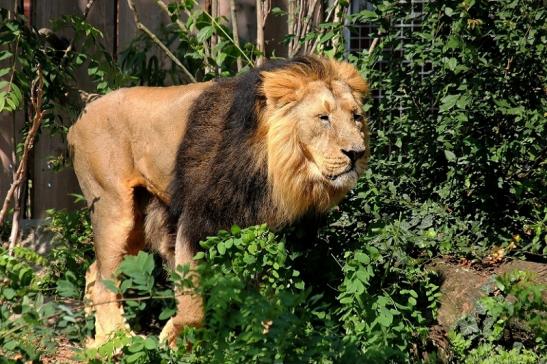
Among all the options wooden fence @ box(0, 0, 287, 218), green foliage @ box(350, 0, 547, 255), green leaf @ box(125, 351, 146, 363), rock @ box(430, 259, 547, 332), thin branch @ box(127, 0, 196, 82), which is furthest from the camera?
wooden fence @ box(0, 0, 287, 218)

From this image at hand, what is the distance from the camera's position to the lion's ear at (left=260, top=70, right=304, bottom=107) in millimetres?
4711

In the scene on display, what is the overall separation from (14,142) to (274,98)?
3.22 m

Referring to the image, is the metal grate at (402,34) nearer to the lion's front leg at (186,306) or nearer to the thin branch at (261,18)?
the thin branch at (261,18)

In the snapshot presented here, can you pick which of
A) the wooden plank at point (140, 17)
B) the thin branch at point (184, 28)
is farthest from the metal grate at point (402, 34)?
the wooden plank at point (140, 17)

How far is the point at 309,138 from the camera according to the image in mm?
4660

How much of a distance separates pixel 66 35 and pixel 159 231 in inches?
97.4

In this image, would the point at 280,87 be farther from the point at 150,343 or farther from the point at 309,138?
the point at 150,343

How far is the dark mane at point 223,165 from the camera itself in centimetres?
480

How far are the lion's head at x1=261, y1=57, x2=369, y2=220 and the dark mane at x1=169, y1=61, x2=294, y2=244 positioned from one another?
0.09m

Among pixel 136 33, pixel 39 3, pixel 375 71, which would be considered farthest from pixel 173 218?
pixel 39 3

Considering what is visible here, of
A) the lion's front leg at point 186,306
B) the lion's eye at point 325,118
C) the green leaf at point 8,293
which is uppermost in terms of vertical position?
the lion's eye at point 325,118

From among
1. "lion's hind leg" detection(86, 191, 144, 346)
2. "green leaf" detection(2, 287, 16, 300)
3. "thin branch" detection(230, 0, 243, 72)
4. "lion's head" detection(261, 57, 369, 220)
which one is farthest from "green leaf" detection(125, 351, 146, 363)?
"thin branch" detection(230, 0, 243, 72)

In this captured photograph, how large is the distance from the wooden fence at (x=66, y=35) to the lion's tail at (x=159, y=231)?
190cm

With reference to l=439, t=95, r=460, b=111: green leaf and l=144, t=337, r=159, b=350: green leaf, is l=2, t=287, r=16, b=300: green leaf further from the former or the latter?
l=439, t=95, r=460, b=111: green leaf
